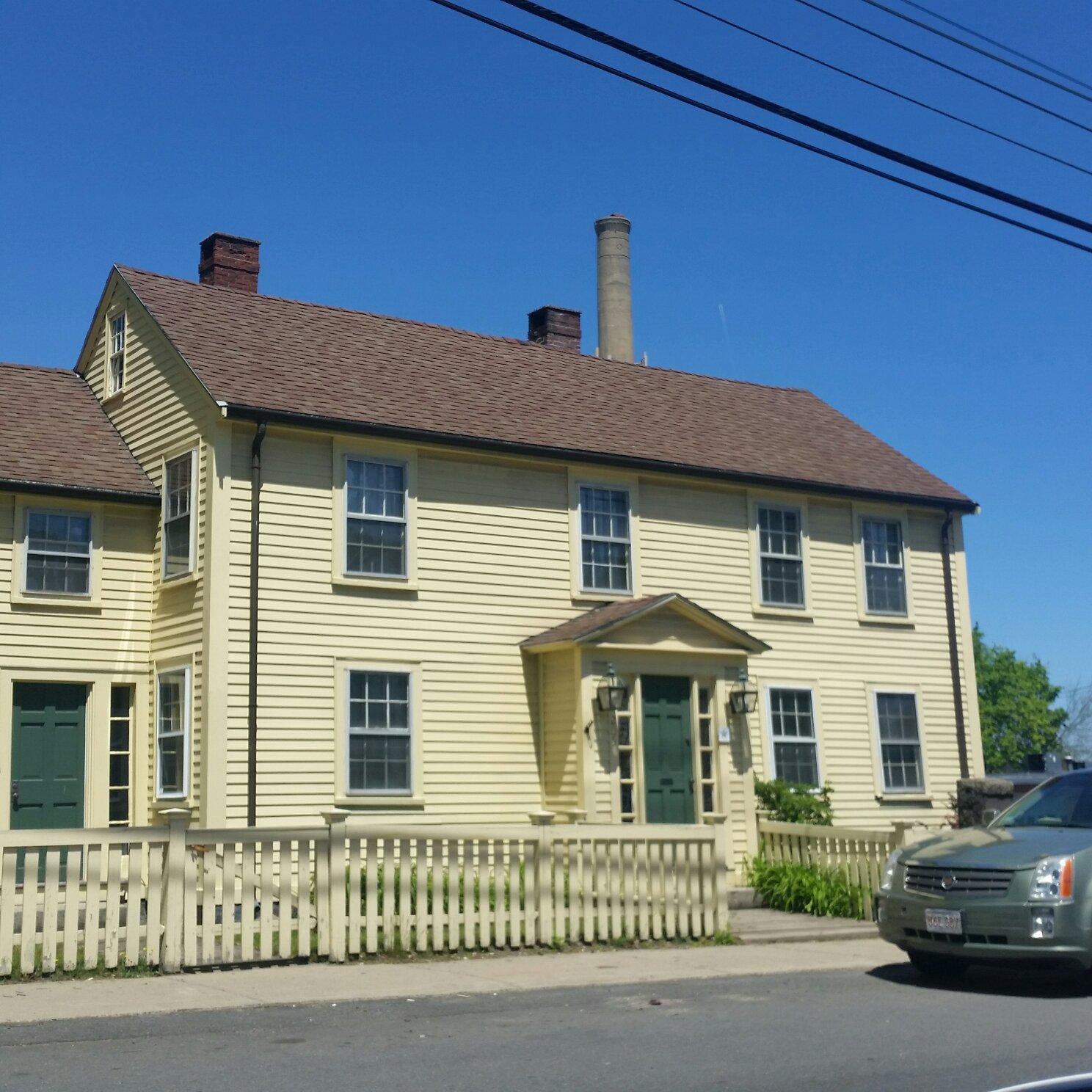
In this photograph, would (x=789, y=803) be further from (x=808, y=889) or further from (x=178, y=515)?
(x=178, y=515)

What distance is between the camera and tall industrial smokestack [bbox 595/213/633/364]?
3030 centimetres

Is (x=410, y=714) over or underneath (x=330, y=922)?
over

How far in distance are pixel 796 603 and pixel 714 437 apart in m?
2.76

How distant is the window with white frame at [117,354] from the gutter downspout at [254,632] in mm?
3782

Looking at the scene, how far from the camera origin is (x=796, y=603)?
2080 cm

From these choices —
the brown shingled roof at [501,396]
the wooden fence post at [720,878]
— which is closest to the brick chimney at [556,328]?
the brown shingled roof at [501,396]

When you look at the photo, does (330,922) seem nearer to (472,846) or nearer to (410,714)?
(472,846)

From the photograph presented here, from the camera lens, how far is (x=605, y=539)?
63.0 ft

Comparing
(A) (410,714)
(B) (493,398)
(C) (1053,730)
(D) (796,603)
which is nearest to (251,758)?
(A) (410,714)

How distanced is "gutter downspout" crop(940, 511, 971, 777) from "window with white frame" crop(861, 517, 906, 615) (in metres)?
0.84

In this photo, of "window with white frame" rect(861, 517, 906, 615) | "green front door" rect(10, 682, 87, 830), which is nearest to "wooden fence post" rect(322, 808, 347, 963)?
"green front door" rect(10, 682, 87, 830)

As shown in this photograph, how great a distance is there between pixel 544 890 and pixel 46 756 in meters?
7.33

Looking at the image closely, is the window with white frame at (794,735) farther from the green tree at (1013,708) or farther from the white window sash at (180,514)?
the green tree at (1013,708)

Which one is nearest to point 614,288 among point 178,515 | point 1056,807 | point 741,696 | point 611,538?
point 611,538
